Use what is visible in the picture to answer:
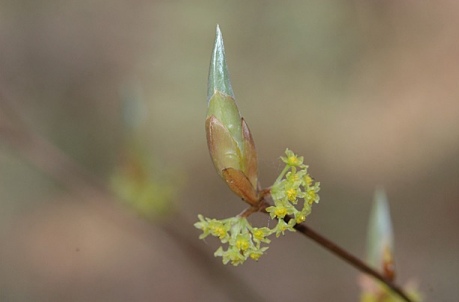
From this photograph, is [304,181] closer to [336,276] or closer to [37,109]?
[336,276]

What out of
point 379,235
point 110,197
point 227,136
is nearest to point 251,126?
point 110,197

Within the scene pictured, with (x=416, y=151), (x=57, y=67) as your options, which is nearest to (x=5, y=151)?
(x=57, y=67)

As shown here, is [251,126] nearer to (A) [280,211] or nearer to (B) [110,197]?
(B) [110,197]

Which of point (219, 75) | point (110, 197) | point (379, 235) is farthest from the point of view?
point (110, 197)

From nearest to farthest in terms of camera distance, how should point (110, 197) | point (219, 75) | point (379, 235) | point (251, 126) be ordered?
point (219, 75) → point (379, 235) → point (110, 197) → point (251, 126)

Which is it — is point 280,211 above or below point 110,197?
below

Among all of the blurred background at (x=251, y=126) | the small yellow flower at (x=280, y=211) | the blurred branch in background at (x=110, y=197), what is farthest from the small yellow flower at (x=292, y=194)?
the blurred background at (x=251, y=126)

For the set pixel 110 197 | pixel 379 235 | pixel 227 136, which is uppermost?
pixel 110 197
